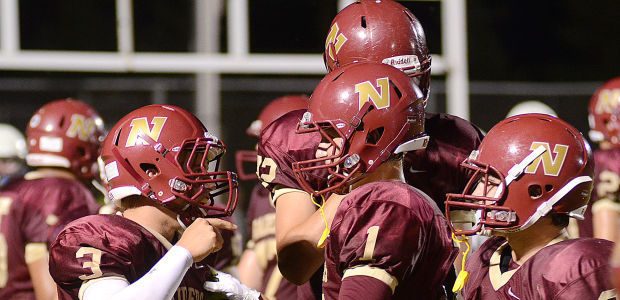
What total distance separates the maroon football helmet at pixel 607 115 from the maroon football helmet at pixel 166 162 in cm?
328

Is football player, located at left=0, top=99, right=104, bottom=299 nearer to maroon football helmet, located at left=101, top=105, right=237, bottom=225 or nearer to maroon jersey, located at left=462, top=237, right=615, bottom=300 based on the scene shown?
maroon football helmet, located at left=101, top=105, right=237, bottom=225

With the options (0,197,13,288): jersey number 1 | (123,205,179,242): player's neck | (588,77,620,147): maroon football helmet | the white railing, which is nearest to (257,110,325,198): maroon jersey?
(123,205,179,242): player's neck

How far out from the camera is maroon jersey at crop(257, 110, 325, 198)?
3406mm

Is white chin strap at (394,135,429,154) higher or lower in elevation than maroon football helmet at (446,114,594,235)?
higher

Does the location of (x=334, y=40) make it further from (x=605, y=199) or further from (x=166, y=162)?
(x=605, y=199)

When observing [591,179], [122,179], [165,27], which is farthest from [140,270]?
[165,27]

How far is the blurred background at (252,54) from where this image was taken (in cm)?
747

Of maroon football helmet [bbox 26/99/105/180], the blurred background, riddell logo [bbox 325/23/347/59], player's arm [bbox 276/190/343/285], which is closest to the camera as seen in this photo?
player's arm [bbox 276/190/343/285]

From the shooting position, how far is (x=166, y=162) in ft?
10.5

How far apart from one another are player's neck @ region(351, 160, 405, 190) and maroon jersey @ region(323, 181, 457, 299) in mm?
191

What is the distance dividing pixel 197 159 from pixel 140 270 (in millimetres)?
390

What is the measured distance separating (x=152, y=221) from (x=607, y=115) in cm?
355

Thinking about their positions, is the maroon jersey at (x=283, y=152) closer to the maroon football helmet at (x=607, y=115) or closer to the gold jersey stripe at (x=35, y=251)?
the gold jersey stripe at (x=35, y=251)

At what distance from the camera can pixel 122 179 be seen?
10.6ft
